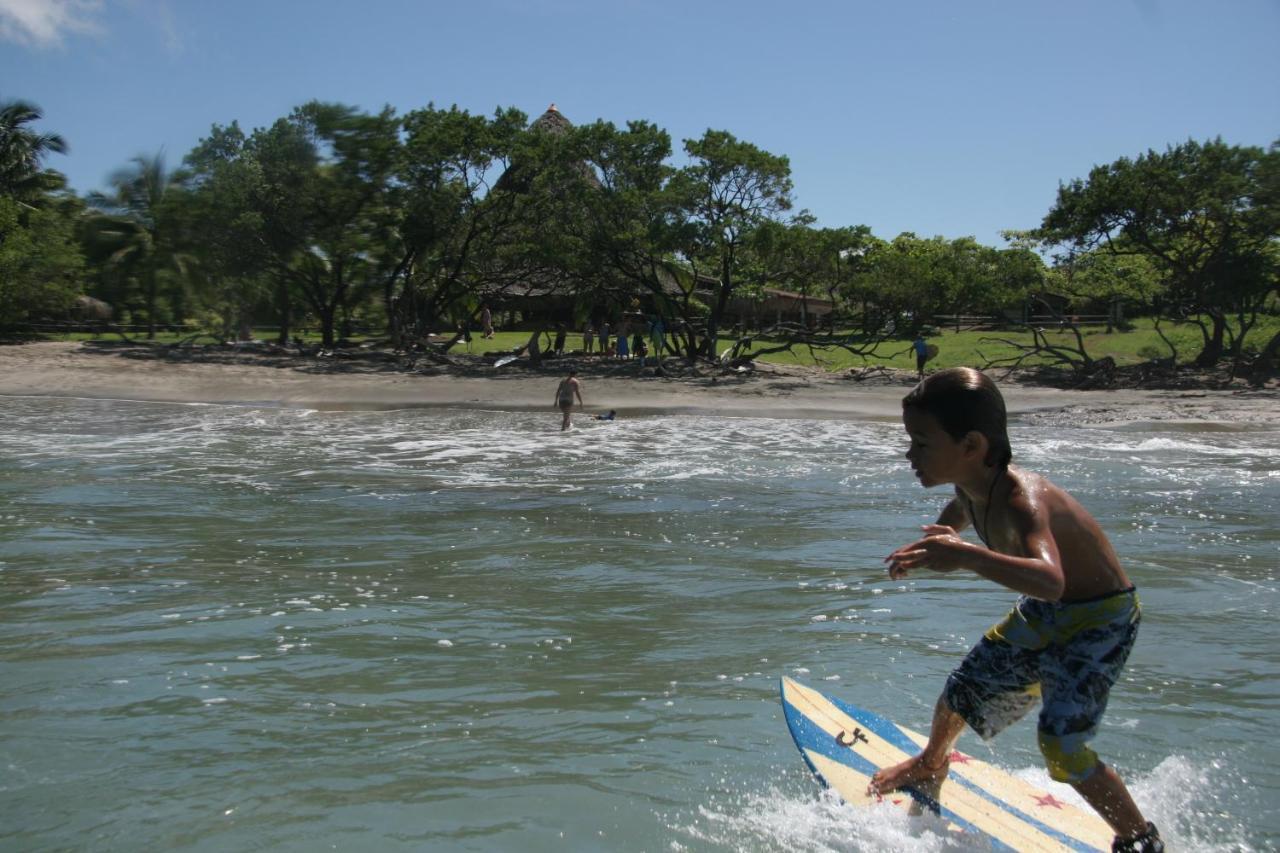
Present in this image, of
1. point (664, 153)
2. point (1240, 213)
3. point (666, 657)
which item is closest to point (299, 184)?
point (664, 153)

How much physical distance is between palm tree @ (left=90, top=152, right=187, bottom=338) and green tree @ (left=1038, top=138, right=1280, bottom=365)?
28750 millimetres

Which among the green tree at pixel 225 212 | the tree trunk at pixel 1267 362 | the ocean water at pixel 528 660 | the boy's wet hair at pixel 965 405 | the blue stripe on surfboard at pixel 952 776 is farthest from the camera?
the green tree at pixel 225 212

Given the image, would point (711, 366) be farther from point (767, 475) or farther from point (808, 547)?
point (808, 547)

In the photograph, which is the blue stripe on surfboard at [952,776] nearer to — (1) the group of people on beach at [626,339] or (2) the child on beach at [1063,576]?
(2) the child on beach at [1063,576]

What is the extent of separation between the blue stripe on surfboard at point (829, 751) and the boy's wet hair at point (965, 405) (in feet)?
4.05

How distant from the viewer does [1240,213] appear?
25.9 metres

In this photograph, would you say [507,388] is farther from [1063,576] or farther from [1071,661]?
[1063,576]

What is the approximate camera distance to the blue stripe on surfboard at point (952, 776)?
131 inches

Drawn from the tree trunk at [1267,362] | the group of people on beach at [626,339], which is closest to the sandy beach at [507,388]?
the group of people on beach at [626,339]

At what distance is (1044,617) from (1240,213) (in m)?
27.4

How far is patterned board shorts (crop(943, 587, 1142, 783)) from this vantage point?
2.94 metres

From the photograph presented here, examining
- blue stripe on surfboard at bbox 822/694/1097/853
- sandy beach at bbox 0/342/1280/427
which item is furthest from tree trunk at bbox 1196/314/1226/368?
blue stripe on surfboard at bbox 822/694/1097/853

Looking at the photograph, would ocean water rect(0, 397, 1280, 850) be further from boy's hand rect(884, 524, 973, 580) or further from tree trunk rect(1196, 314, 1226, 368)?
tree trunk rect(1196, 314, 1226, 368)

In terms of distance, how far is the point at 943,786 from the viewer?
3559 millimetres
